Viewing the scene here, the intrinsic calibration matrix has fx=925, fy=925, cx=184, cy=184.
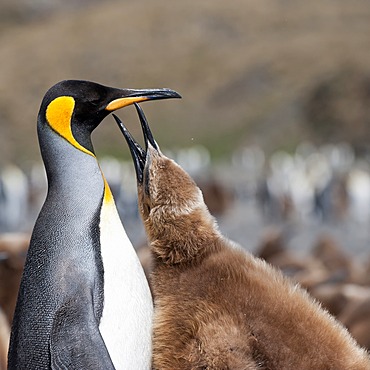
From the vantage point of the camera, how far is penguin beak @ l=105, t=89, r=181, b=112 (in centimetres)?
285

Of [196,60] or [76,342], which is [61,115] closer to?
[76,342]

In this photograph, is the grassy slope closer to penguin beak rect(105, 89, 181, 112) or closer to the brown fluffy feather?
penguin beak rect(105, 89, 181, 112)

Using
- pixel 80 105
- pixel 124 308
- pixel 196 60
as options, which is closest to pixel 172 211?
pixel 124 308

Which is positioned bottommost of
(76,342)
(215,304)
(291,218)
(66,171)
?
(291,218)

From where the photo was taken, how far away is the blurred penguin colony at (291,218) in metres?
5.28

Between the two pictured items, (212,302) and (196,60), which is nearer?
(212,302)

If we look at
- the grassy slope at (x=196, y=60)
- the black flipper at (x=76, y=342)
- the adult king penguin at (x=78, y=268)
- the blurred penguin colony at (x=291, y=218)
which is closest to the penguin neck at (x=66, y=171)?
the adult king penguin at (x=78, y=268)

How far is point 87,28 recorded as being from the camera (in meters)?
61.5

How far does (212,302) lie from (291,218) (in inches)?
746

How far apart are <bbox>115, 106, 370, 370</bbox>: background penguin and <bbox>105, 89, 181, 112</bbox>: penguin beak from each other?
0.07 meters

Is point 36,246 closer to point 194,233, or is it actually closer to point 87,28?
point 194,233

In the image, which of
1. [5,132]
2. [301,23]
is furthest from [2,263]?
[301,23]

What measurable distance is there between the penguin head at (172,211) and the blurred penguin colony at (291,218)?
1.41m

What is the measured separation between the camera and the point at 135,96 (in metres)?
2.89
